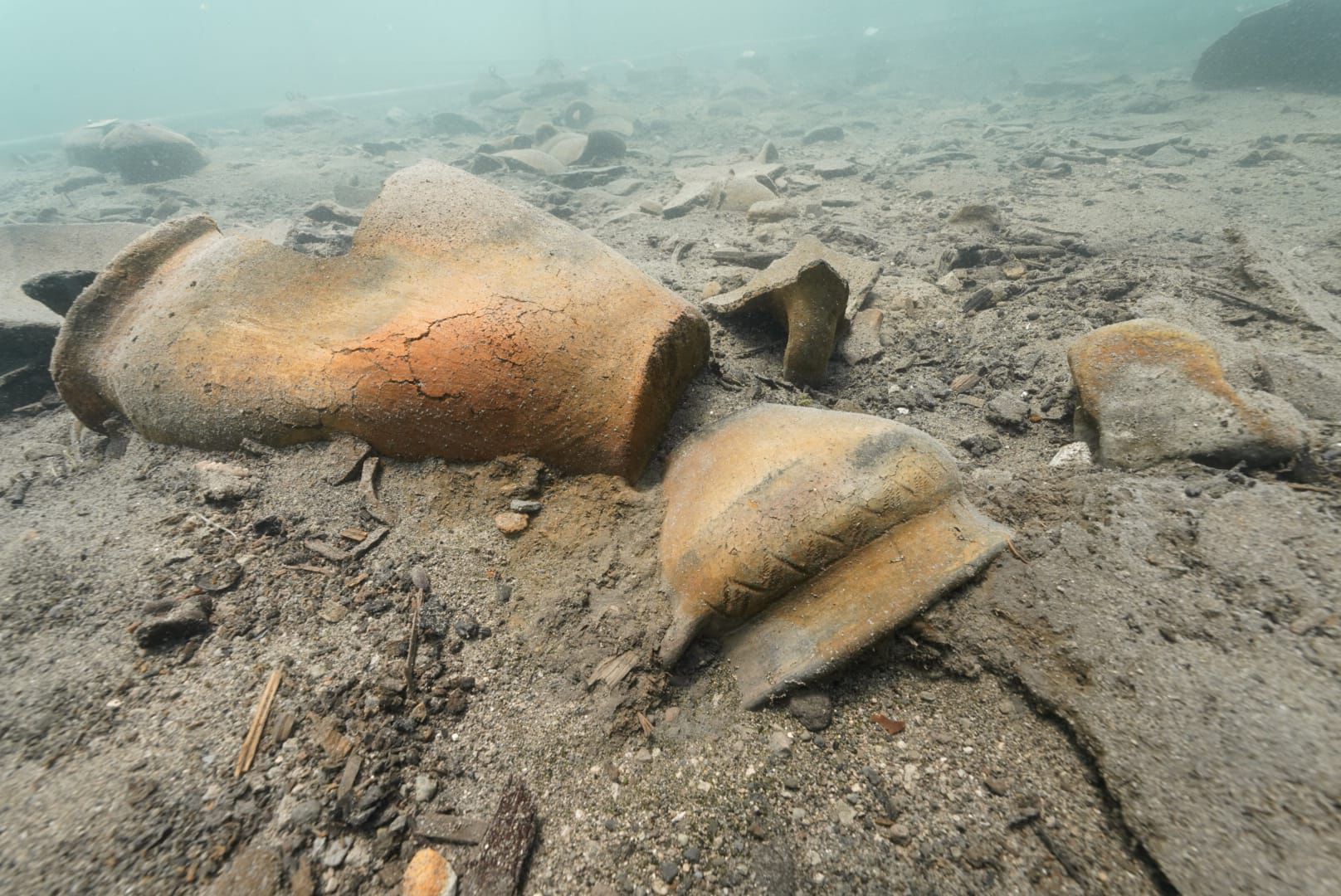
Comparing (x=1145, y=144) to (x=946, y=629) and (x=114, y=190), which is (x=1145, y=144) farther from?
(x=114, y=190)

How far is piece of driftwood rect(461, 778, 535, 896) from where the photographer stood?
1.29 metres

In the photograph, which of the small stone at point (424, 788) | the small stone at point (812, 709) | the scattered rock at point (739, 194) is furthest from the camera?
the scattered rock at point (739, 194)

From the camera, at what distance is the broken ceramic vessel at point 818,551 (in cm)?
163

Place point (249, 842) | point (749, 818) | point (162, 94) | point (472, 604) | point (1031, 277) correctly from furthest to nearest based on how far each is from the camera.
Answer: point (162, 94) → point (1031, 277) → point (472, 604) → point (749, 818) → point (249, 842)

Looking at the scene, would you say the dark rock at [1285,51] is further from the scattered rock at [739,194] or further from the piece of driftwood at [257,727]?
the piece of driftwood at [257,727]

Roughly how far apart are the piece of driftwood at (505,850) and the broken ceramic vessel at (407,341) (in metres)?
1.10

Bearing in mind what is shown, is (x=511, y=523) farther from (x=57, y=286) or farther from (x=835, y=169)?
(x=835, y=169)

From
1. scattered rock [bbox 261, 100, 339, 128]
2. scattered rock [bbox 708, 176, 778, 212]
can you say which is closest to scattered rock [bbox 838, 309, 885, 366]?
scattered rock [bbox 708, 176, 778, 212]

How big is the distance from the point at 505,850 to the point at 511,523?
1012 millimetres

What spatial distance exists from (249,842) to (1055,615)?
225 cm

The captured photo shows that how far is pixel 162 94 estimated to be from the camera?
37719 mm

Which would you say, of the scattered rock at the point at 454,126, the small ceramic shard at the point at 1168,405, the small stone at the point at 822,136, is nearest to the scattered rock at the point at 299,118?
the scattered rock at the point at 454,126

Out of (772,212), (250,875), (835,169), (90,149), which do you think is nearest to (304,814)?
(250,875)

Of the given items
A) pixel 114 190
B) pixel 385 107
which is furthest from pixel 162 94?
pixel 114 190
